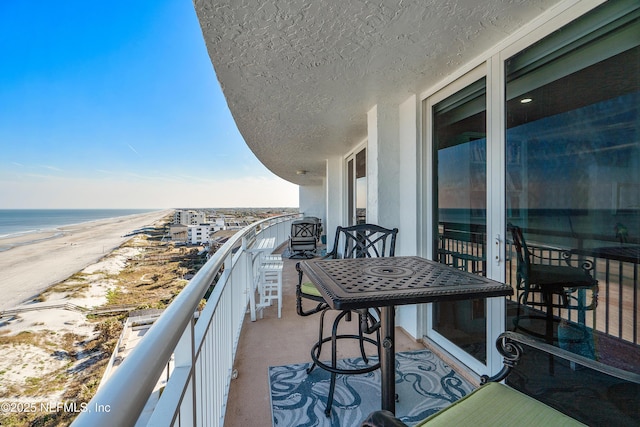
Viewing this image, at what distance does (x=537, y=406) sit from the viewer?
3.06 ft

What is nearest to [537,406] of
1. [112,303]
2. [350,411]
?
[350,411]

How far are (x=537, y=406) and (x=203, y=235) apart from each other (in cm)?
693

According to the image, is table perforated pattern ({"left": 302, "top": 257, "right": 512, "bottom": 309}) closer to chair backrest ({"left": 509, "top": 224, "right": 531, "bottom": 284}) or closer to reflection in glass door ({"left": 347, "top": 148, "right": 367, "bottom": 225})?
chair backrest ({"left": 509, "top": 224, "right": 531, "bottom": 284})

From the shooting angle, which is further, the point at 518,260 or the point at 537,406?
the point at 518,260

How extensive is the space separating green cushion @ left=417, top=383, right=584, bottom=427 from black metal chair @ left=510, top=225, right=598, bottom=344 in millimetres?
755

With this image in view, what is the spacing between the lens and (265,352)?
239 centimetres

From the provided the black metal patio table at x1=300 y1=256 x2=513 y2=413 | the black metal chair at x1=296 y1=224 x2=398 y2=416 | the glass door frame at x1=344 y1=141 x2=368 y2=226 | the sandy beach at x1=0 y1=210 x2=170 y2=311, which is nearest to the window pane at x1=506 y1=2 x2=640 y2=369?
the black metal patio table at x1=300 y1=256 x2=513 y2=413

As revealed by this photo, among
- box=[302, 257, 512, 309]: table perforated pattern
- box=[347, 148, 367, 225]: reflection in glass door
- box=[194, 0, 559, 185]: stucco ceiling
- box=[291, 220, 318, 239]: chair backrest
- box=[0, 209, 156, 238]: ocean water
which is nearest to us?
box=[302, 257, 512, 309]: table perforated pattern

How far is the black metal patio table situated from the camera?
3.78 ft

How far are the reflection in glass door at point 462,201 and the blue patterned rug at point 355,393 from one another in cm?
32

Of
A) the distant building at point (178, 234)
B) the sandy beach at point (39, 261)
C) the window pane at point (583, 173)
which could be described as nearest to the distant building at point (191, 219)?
the distant building at point (178, 234)

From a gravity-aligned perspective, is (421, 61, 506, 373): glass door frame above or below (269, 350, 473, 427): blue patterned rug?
above

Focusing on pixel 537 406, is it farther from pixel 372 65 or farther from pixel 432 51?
pixel 372 65

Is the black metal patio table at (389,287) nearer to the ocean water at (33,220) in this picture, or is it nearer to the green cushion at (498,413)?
the green cushion at (498,413)
